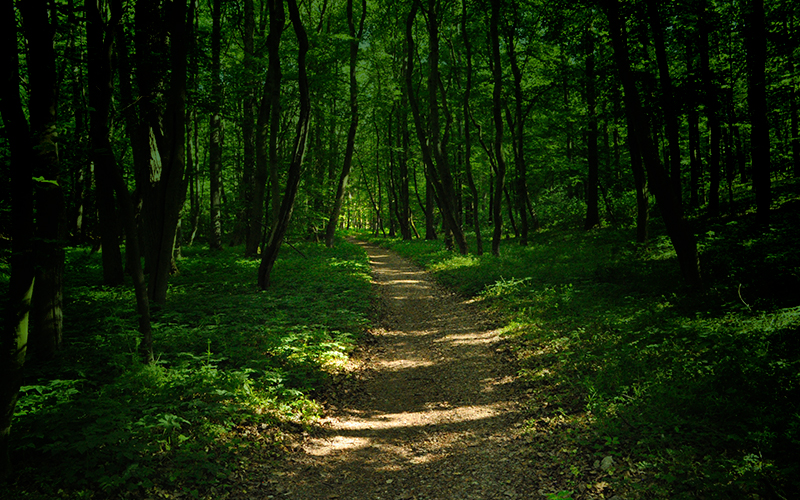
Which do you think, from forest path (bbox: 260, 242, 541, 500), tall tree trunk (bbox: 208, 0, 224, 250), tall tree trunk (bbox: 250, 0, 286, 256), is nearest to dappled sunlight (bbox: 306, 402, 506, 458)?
forest path (bbox: 260, 242, 541, 500)

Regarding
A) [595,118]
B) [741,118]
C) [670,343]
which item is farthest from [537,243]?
[670,343]

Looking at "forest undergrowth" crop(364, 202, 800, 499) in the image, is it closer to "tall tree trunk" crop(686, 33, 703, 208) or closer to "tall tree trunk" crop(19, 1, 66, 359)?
"tall tree trunk" crop(686, 33, 703, 208)

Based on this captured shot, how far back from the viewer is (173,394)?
16.8 ft

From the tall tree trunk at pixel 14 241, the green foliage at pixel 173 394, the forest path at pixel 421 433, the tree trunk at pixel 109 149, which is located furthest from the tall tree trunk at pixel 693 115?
the tall tree trunk at pixel 14 241

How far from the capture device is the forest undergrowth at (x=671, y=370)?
12.2 feet

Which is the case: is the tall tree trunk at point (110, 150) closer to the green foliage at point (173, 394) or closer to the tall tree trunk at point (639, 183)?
the green foliage at point (173, 394)

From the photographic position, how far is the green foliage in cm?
381

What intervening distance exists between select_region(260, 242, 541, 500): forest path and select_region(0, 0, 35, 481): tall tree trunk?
236 centimetres

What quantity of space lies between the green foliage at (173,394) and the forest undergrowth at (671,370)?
3307 mm

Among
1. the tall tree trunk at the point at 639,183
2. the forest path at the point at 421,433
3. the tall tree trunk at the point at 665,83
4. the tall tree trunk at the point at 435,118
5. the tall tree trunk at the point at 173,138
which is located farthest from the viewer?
the tall tree trunk at the point at 435,118

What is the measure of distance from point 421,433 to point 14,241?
4.65m

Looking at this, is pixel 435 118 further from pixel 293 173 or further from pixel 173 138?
pixel 173 138

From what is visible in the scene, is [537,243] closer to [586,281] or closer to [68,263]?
[586,281]

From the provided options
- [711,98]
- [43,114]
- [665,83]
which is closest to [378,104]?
[665,83]
